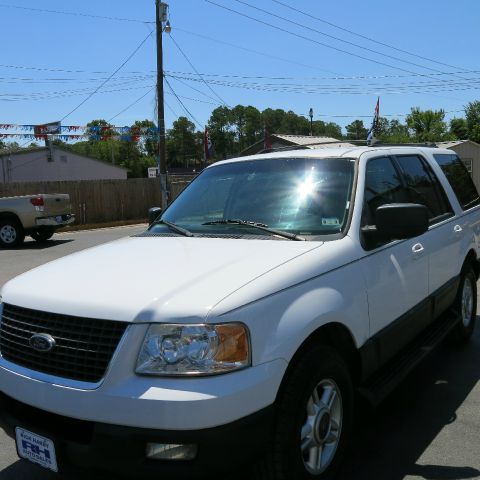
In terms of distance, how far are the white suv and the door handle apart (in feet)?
0.18

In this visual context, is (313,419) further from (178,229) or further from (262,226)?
(178,229)

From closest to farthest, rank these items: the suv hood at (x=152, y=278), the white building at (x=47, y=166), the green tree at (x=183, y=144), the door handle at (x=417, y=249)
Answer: the suv hood at (x=152, y=278), the door handle at (x=417, y=249), the white building at (x=47, y=166), the green tree at (x=183, y=144)

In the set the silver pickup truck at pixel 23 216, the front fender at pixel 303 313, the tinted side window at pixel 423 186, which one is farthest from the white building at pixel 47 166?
the front fender at pixel 303 313

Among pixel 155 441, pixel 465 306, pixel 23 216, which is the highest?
pixel 23 216

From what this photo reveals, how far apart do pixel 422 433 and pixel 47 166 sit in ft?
166

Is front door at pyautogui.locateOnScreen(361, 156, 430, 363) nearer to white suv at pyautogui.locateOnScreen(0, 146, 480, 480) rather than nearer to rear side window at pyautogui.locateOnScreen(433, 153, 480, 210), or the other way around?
white suv at pyautogui.locateOnScreen(0, 146, 480, 480)

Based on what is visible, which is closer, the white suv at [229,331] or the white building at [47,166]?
the white suv at [229,331]

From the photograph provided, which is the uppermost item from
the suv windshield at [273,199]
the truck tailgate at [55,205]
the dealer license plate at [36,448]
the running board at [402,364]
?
the suv windshield at [273,199]

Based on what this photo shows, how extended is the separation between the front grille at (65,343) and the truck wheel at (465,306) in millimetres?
3821

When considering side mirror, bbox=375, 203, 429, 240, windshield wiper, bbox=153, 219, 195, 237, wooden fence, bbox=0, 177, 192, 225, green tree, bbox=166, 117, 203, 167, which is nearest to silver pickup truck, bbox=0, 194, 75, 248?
wooden fence, bbox=0, 177, 192, 225

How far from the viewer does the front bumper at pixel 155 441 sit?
234cm

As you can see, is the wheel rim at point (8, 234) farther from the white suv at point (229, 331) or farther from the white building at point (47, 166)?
the white building at point (47, 166)

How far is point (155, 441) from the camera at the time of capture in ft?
7.70

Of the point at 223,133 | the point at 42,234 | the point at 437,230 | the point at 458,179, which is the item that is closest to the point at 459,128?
the point at 223,133
